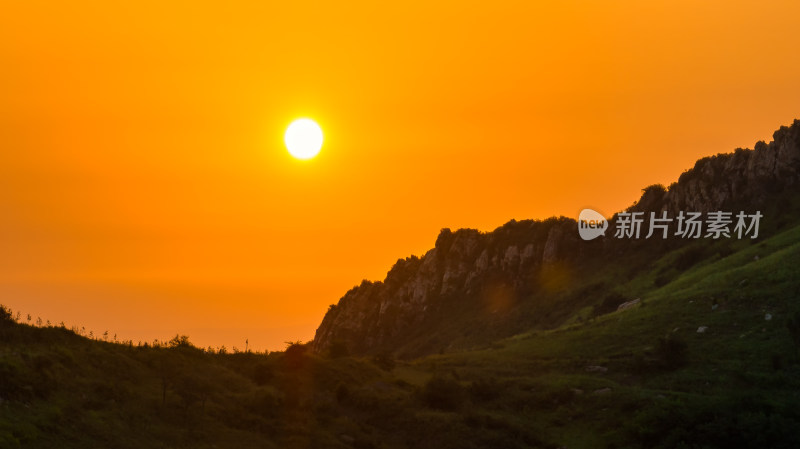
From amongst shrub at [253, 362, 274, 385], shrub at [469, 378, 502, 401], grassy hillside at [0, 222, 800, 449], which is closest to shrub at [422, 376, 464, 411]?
grassy hillside at [0, 222, 800, 449]

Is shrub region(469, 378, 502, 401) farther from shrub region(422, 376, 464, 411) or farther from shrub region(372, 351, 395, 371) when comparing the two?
shrub region(372, 351, 395, 371)

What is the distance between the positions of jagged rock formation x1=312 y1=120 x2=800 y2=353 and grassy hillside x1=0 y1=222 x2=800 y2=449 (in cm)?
4567

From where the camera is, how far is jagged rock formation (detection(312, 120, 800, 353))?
484 feet

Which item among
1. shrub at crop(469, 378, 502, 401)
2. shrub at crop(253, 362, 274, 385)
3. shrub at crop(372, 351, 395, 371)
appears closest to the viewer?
shrub at crop(253, 362, 274, 385)

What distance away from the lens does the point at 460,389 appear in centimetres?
7606

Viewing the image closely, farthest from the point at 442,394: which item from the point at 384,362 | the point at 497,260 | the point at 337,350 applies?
the point at 497,260

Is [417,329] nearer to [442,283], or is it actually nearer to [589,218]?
[442,283]

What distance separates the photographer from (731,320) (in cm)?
9325

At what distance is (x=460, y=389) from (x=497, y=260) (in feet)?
328

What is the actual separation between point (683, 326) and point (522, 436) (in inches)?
1331

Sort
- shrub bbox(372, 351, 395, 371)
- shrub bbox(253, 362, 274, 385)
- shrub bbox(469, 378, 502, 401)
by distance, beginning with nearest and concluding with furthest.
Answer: shrub bbox(253, 362, 274, 385) < shrub bbox(469, 378, 502, 401) < shrub bbox(372, 351, 395, 371)

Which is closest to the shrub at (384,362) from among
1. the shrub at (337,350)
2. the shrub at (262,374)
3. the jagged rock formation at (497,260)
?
the shrub at (337,350)

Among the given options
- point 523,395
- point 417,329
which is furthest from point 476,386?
point 417,329

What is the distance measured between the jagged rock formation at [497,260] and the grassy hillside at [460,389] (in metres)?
45.7
